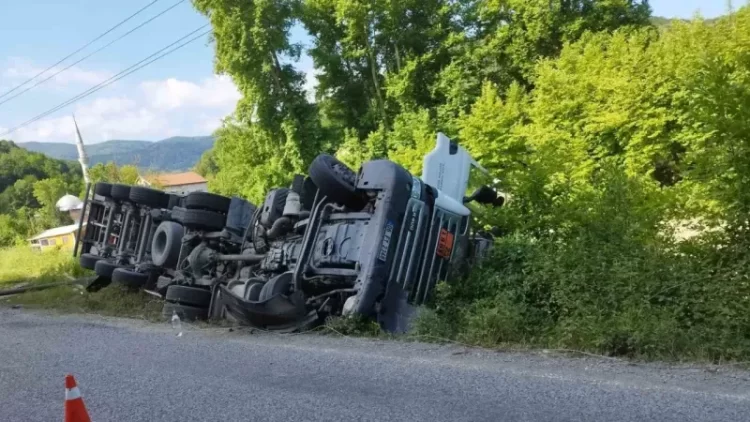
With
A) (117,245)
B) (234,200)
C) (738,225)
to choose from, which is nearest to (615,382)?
(738,225)

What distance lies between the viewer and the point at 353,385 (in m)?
4.47

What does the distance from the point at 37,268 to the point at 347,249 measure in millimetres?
14916

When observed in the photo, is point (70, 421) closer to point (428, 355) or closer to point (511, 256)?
point (428, 355)

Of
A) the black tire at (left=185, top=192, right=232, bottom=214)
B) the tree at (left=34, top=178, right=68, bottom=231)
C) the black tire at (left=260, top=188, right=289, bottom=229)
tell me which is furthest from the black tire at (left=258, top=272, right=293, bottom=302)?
the tree at (left=34, top=178, right=68, bottom=231)

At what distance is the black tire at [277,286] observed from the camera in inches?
292

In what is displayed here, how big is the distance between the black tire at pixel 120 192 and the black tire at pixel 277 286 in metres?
5.65

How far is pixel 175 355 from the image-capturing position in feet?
20.0

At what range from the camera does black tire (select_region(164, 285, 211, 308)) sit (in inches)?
349

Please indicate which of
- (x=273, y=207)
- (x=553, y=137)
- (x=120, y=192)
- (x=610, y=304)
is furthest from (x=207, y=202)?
(x=553, y=137)

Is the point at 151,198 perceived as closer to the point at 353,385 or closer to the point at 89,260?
the point at 89,260

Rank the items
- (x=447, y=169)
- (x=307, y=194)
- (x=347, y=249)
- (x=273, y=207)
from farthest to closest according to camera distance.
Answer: (x=273, y=207)
(x=447, y=169)
(x=307, y=194)
(x=347, y=249)

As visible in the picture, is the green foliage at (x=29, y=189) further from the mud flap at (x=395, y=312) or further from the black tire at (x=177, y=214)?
the mud flap at (x=395, y=312)

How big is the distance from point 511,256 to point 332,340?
2524mm

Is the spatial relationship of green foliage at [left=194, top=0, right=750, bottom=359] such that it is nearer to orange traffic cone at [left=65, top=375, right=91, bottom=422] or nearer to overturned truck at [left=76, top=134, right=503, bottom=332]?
overturned truck at [left=76, top=134, right=503, bottom=332]
